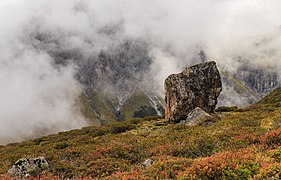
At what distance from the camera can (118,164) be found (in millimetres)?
15156

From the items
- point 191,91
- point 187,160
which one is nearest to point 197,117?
point 191,91

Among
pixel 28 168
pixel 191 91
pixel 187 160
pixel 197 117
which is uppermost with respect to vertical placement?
pixel 191 91

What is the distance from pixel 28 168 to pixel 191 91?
1072 inches

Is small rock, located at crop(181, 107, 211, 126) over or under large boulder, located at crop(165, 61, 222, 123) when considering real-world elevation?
under

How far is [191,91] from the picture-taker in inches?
1494

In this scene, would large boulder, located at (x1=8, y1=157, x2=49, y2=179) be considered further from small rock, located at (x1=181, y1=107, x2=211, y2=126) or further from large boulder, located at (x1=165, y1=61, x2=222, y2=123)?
large boulder, located at (x1=165, y1=61, x2=222, y2=123)

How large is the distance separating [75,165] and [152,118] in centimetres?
3063

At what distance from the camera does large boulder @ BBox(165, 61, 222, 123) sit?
1463 inches

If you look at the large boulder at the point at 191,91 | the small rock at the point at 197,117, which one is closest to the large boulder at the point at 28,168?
the small rock at the point at 197,117

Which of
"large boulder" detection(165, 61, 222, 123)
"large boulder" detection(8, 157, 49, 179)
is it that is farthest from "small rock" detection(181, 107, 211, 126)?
"large boulder" detection(8, 157, 49, 179)

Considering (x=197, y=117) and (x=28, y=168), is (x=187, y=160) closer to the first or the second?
(x=28, y=168)

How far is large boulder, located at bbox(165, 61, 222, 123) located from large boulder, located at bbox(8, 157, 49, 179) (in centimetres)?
2415

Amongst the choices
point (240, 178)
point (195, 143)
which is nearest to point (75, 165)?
point (195, 143)

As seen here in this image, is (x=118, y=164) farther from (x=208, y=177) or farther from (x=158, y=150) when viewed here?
(x=208, y=177)
